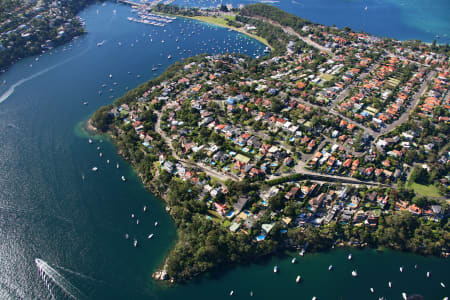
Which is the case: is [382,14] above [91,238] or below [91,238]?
above

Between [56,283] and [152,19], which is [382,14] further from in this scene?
[56,283]

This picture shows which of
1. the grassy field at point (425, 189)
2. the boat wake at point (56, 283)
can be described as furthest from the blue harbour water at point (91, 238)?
the grassy field at point (425, 189)

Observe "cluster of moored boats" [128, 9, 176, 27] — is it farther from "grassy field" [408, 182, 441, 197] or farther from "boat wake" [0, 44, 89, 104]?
"grassy field" [408, 182, 441, 197]

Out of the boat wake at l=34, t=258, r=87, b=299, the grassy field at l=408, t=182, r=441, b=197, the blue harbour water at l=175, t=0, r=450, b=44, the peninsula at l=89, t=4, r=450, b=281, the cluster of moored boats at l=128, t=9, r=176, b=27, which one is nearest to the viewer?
the boat wake at l=34, t=258, r=87, b=299

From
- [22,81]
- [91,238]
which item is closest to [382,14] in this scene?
[22,81]

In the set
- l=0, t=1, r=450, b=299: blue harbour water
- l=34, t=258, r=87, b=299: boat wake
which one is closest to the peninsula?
l=0, t=1, r=450, b=299: blue harbour water

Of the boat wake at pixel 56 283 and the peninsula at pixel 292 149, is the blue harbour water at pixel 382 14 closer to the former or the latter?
the peninsula at pixel 292 149
